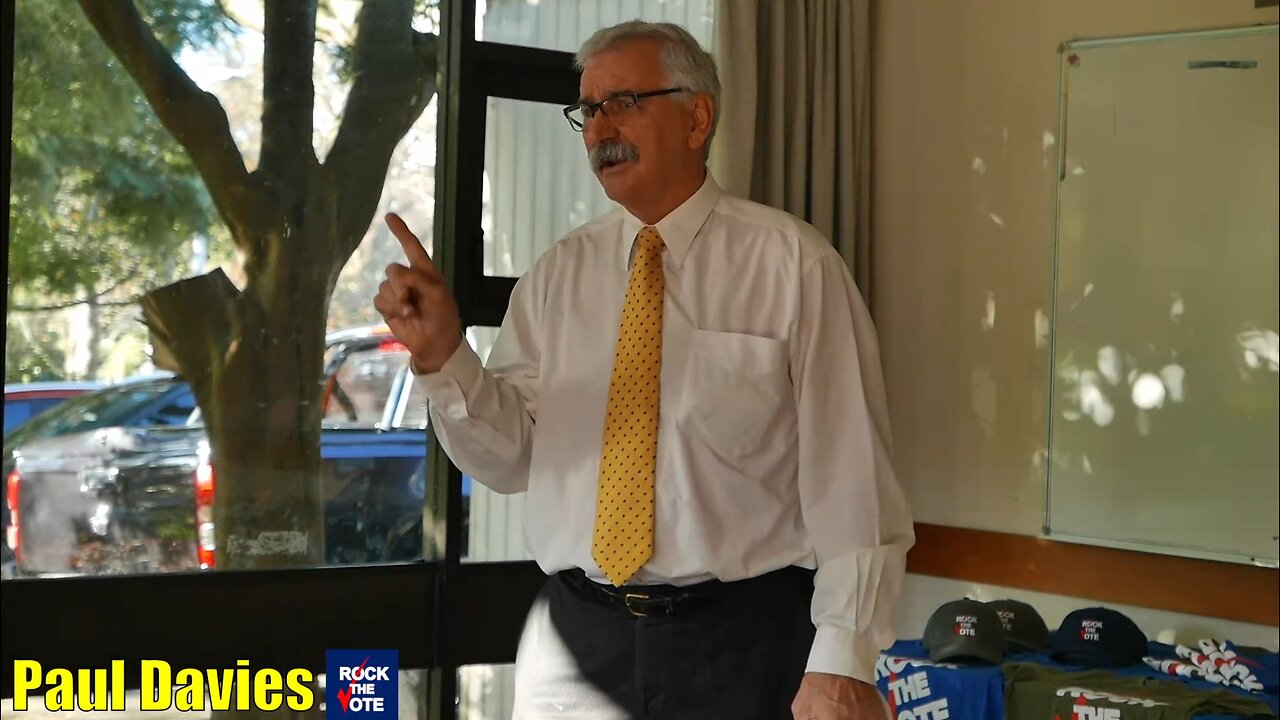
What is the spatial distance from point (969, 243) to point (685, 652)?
2239mm

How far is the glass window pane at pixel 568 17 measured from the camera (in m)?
3.54

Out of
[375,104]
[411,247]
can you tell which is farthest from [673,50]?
[375,104]

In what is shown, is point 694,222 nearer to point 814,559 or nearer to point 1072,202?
point 814,559

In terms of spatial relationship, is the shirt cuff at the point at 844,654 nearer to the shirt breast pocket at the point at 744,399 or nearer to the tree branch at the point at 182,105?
the shirt breast pocket at the point at 744,399

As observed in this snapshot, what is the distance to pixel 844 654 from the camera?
184 cm

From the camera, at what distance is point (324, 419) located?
11.1 feet

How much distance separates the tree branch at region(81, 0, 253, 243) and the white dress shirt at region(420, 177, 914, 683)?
1.36m

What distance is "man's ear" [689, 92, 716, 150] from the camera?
7.12 ft

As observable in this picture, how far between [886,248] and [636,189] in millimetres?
2026

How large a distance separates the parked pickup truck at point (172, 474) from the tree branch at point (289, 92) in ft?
1.52

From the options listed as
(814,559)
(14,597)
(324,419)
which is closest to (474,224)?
(324,419)

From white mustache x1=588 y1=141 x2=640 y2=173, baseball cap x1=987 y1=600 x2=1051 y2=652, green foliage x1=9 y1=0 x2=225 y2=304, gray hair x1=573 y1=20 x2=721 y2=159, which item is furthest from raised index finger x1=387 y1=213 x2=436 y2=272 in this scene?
baseball cap x1=987 y1=600 x2=1051 y2=652

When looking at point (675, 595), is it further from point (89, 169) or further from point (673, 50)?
point (89, 169)

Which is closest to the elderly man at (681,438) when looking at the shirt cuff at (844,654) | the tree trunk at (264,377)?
the shirt cuff at (844,654)
